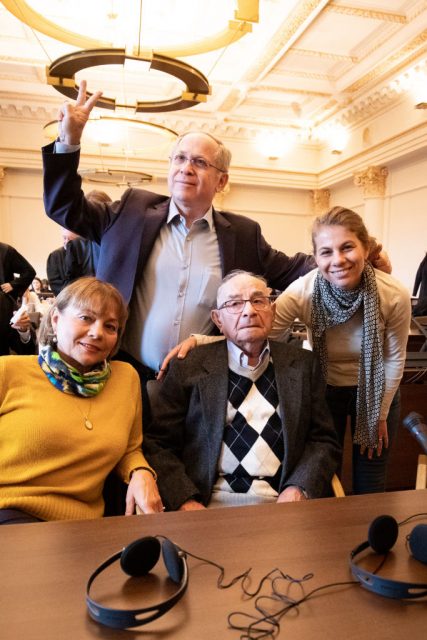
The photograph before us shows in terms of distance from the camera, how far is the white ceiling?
5.73 metres

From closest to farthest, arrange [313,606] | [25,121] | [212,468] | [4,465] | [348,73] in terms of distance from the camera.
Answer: [313,606], [4,465], [212,468], [348,73], [25,121]

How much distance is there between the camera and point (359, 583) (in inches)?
36.6

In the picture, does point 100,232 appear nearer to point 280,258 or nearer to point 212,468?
point 280,258

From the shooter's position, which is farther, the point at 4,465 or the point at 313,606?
the point at 4,465

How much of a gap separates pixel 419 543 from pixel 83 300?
1.11m

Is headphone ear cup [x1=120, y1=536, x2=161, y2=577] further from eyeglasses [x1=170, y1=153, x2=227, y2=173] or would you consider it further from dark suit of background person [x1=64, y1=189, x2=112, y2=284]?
dark suit of background person [x1=64, y1=189, x2=112, y2=284]

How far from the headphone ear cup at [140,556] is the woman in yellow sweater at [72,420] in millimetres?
494

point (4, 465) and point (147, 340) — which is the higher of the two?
point (147, 340)

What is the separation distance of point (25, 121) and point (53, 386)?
354 inches

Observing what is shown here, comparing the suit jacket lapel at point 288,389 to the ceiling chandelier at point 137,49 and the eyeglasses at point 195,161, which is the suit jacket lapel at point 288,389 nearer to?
the eyeglasses at point 195,161

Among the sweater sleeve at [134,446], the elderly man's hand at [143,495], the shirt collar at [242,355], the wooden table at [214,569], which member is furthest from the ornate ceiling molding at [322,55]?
the wooden table at [214,569]

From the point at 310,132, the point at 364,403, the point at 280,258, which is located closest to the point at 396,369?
the point at 364,403

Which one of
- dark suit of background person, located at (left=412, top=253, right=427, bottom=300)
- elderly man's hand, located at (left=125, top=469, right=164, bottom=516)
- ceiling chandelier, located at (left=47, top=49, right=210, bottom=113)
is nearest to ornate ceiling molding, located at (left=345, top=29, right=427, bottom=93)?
dark suit of background person, located at (left=412, top=253, right=427, bottom=300)

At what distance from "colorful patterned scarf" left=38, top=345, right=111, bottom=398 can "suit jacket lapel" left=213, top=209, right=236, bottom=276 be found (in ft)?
2.60
